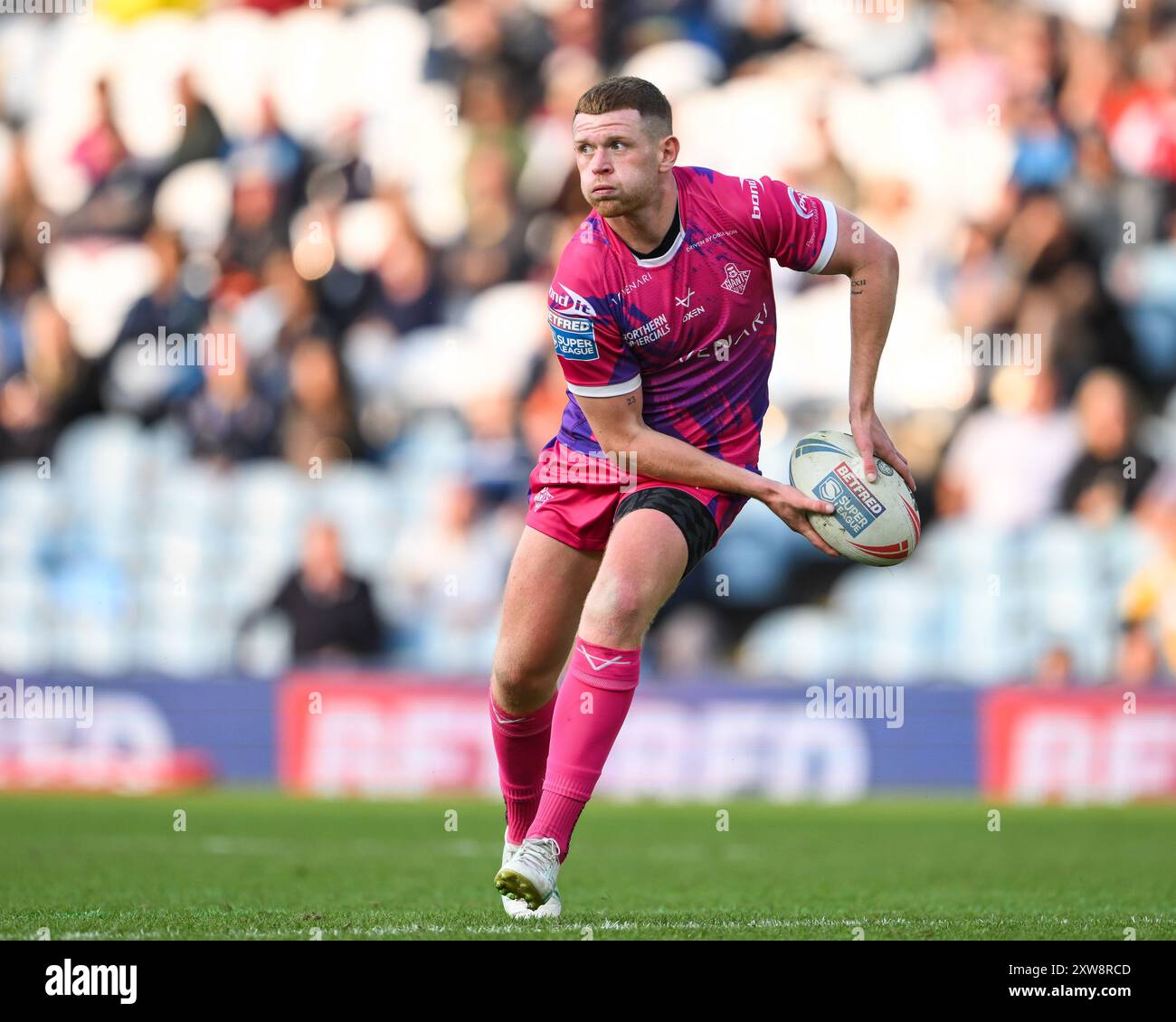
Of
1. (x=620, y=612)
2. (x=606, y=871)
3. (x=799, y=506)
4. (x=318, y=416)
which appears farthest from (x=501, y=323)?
(x=620, y=612)

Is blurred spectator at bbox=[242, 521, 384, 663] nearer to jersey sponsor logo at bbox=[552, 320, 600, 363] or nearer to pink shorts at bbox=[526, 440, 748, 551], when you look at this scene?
pink shorts at bbox=[526, 440, 748, 551]

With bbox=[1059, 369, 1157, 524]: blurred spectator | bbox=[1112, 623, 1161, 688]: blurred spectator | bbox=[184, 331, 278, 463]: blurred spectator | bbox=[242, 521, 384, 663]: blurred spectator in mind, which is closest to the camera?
bbox=[1112, 623, 1161, 688]: blurred spectator

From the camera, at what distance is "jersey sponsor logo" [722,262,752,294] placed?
19.5 feet

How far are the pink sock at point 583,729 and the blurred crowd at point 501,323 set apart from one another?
289 inches

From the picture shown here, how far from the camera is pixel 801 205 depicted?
601 centimetres

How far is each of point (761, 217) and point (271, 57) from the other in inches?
428

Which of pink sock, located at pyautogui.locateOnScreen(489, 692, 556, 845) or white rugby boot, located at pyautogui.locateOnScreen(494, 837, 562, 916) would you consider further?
pink sock, located at pyautogui.locateOnScreen(489, 692, 556, 845)

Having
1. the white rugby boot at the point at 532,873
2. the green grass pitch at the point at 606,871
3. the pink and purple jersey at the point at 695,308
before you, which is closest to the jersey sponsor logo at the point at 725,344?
the pink and purple jersey at the point at 695,308

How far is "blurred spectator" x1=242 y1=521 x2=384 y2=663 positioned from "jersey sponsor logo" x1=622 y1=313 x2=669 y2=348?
7.51 metres

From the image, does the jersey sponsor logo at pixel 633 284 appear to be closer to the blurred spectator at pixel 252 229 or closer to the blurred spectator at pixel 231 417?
the blurred spectator at pixel 231 417

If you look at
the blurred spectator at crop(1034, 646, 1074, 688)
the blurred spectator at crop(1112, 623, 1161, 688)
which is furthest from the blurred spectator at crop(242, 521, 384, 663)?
the blurred spectator at crop(1112, 623, 1161, 688)

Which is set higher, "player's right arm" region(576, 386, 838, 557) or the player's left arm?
the player's left arm

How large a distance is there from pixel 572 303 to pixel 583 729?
4.32ft
